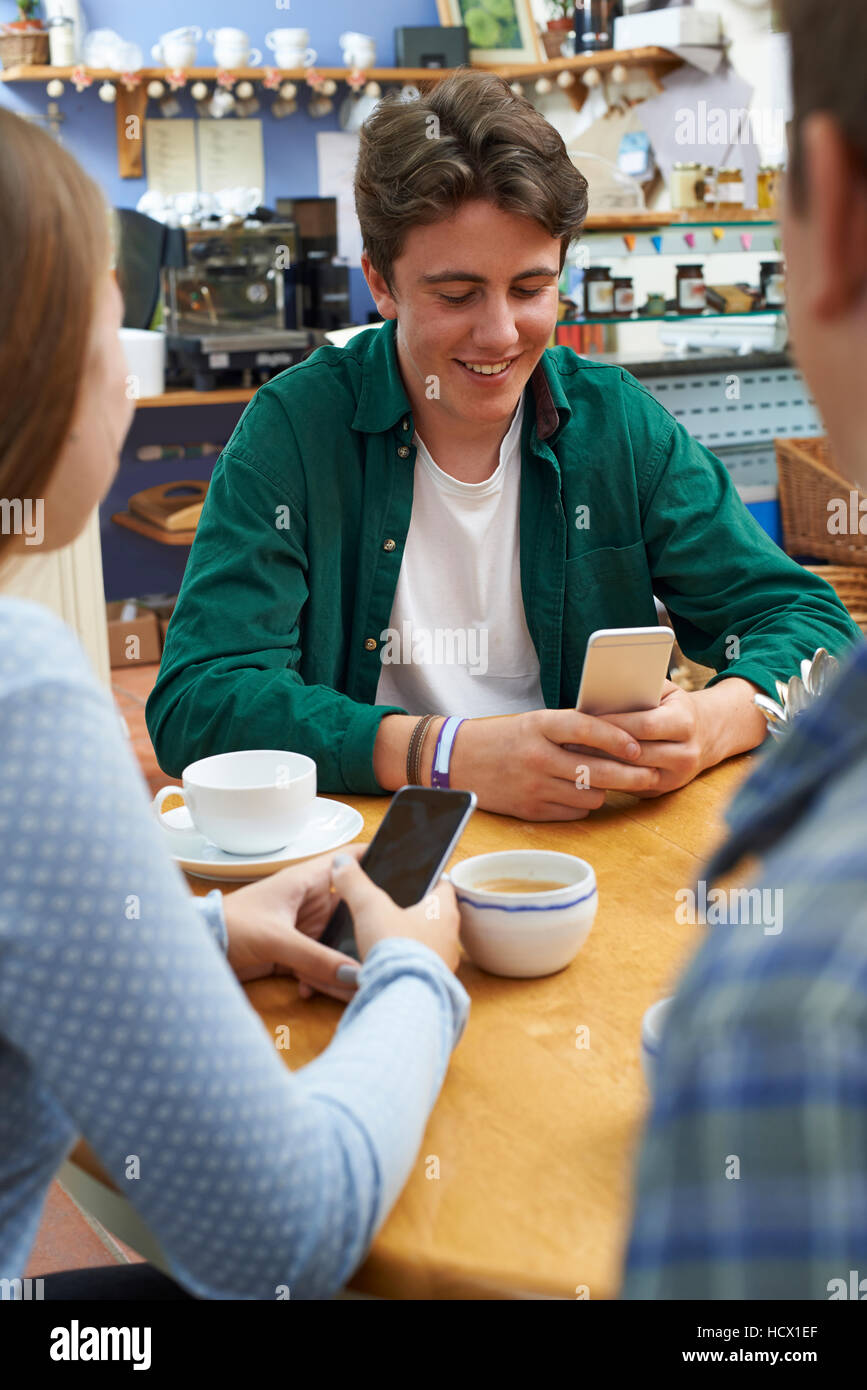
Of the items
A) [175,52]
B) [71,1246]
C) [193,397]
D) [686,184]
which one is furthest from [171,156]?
[71,1246]

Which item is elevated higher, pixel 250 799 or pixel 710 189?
→ pixel 710 189

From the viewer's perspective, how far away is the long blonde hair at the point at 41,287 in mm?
729

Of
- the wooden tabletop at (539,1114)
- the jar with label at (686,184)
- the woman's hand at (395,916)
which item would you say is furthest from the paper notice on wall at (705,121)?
the woman's hand at (395,916)

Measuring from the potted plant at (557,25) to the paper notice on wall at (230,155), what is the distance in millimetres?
1154

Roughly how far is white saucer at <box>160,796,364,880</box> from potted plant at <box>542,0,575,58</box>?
4417 millimetres

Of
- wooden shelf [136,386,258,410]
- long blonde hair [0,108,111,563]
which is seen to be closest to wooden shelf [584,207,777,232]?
wooden shelf [136,386,258,410]

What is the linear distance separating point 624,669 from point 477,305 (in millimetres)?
601

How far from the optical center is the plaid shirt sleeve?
0.37 metres

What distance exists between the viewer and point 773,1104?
1.22 ft

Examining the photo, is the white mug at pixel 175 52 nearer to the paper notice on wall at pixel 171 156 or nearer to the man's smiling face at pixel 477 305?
the paper notice on wall at pixel 171 156

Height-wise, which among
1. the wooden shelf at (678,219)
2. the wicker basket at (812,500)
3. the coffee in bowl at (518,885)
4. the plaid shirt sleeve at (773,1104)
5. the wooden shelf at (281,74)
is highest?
the wooden shelf at (281,74)

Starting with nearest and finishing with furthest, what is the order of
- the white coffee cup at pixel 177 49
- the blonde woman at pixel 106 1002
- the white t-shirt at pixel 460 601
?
the blonde woman at pixel 106 1002, the white t-shirt at pixel 460 601, the white coffee cup at pixel 177 49

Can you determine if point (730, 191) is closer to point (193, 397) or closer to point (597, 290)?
point (597, 290)

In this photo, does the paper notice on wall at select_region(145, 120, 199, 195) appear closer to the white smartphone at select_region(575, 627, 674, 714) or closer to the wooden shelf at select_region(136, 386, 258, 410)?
the wooden shelf at select_region(136, 386, 258, 410)
